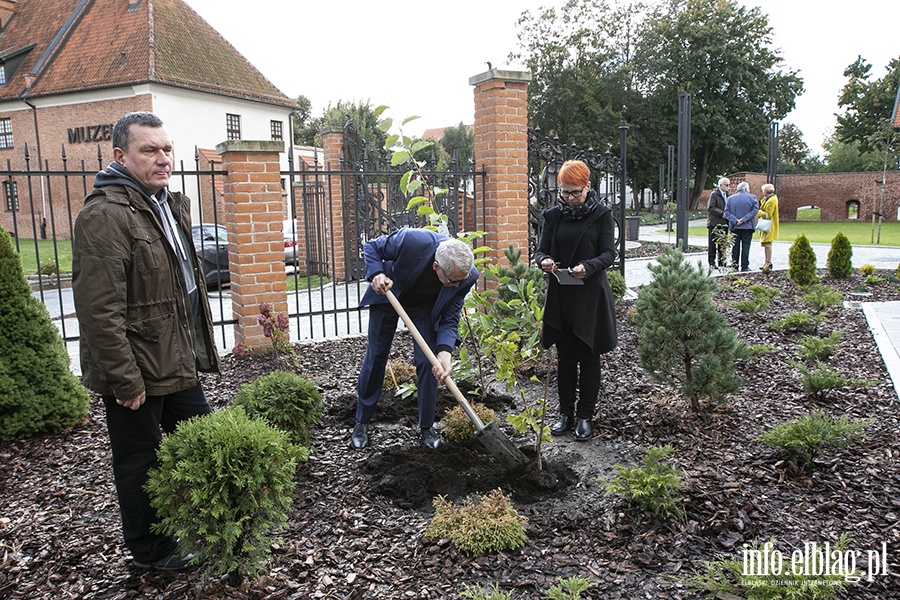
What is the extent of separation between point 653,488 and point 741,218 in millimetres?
9834

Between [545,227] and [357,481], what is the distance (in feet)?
6.64

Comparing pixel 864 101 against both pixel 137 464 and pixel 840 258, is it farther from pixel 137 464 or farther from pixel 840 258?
pixel 137 464

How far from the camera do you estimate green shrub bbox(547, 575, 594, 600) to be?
2.41 meters

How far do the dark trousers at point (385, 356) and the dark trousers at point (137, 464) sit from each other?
58.1 inches

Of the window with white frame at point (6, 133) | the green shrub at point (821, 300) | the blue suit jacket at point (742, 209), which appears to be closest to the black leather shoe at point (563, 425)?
the green shrub at point (821, 300)

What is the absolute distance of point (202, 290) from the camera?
2908mm

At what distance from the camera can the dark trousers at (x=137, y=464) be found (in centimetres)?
252

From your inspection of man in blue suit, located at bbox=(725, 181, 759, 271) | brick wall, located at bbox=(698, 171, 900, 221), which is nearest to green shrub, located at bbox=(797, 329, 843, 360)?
man in blue suit, located at bbox=(725, 181, 759, 271)

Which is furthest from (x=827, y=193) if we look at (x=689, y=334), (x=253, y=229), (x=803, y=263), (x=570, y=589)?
(x=570, y=589)

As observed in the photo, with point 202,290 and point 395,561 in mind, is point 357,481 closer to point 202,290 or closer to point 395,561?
point 395,561

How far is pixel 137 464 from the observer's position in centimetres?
256

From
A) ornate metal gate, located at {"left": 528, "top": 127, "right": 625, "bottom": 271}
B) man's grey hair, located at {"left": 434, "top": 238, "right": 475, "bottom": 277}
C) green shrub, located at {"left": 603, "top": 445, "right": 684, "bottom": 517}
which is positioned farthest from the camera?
ornate metal gate, located at {"left": 528, "top": 127, "right": 625, "bottom": 271}

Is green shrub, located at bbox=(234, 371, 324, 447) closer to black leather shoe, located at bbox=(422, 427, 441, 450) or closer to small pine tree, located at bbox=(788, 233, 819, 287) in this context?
black leather shoe, located at bbox=(422, 427, 441, 450)

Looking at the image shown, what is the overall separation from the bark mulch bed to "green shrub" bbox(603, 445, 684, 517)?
0.07m
